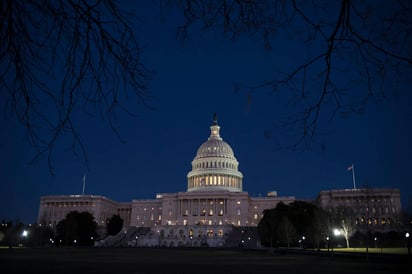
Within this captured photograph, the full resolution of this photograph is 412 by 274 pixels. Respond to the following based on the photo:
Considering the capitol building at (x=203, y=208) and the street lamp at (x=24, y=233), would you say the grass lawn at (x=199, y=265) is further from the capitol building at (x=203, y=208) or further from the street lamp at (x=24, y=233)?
the capitol building at (x=203, y=208)

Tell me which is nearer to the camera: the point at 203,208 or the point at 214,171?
the point at 203,208

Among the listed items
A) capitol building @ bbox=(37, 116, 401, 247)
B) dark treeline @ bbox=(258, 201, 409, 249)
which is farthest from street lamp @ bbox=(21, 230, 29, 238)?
dark treeline @ bbox=(258, 201, 409, 249)

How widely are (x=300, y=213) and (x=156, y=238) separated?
4444cm

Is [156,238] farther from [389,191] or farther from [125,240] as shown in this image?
[389,191]

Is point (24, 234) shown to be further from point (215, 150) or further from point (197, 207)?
point (215, 150)

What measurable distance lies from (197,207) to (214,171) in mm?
18382

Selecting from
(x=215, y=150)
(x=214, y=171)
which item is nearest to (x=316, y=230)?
(x=214, y=171)

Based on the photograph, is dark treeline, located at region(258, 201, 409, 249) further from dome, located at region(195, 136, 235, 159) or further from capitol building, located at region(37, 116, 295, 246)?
dome, located at region(195, 136, 235, 159)

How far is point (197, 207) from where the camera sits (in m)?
140

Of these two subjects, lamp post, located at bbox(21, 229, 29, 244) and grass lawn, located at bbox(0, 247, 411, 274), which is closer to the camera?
grass lawn, located at bbox(0, 247, 411, 274)

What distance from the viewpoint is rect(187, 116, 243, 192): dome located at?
500 ft

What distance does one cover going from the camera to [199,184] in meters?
154

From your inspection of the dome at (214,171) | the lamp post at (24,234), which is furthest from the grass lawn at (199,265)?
the dome at (214,171)

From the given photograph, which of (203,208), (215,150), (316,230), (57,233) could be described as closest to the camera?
(316,230)
